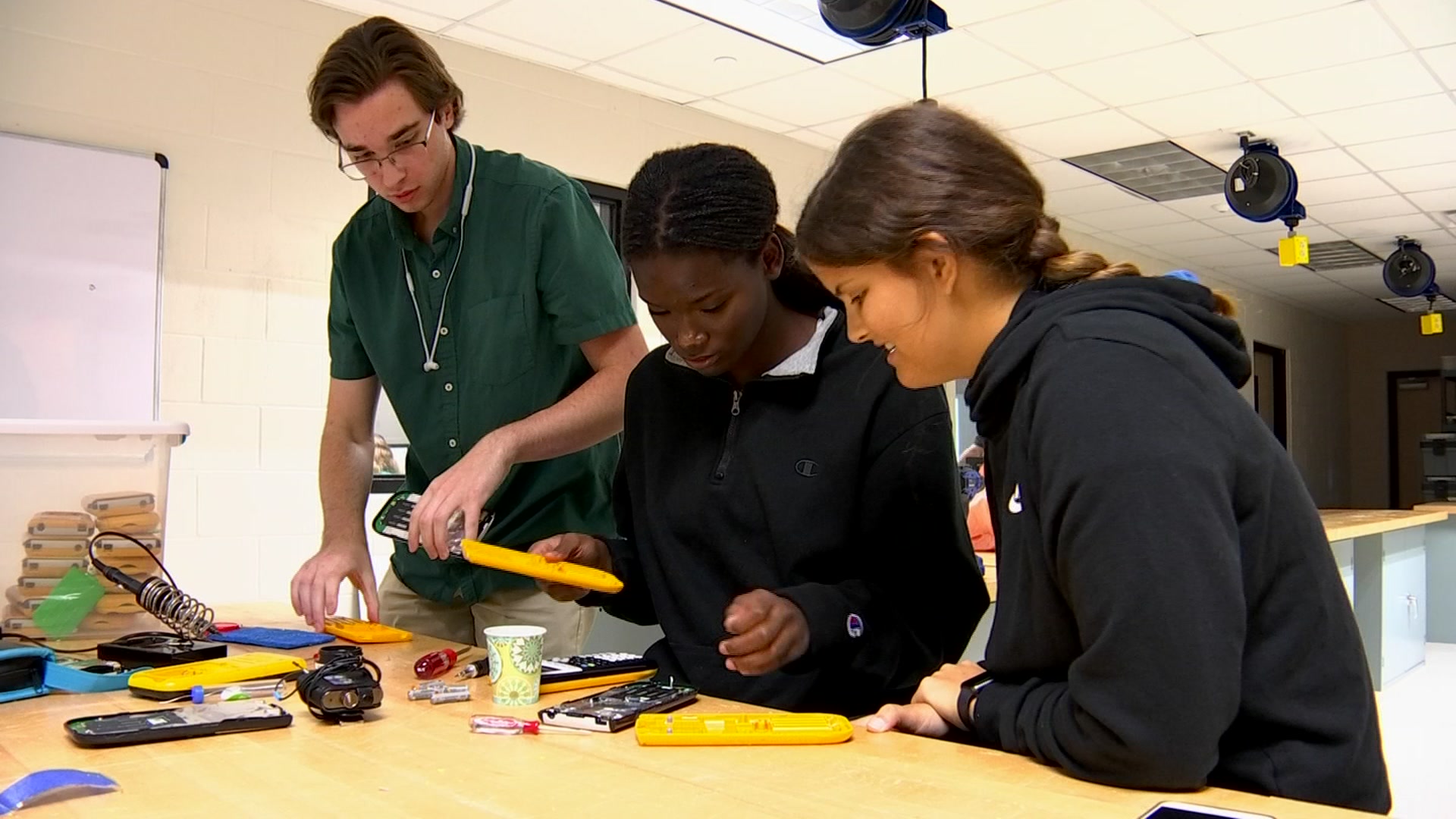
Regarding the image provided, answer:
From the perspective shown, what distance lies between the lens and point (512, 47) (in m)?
4.12

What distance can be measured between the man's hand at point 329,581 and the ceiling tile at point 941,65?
10.4 ft

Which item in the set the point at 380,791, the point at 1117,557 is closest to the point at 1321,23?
the point at 1117,557

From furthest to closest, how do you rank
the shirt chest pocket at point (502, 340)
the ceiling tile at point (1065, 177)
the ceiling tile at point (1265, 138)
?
1. the ceiling tile at point (1065, 177)
2. the ceiling tile at point (1265, 138)
3. the shirt chest pocket at point (502, 340)

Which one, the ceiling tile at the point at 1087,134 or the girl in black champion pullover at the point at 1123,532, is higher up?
the ceiling tile at the point at 1087,134

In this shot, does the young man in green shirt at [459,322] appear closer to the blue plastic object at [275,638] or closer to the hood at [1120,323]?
the blue plastic object at [275,638]

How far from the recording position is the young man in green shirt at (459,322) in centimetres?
152

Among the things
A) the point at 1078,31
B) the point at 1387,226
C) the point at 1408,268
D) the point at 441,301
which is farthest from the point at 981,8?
the point at 1408,268

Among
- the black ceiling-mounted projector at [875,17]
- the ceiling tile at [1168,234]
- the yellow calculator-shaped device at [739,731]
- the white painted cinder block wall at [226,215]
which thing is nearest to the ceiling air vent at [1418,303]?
the ceiling tile at [1168,234]

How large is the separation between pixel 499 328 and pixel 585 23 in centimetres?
262

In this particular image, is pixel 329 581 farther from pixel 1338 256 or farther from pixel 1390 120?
pixel 1338 256

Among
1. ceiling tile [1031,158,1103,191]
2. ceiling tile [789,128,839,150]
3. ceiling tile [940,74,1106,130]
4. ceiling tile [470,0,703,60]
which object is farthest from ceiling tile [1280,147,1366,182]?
ceiling tile [470,0,703,60]

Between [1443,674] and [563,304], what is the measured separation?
5538mm

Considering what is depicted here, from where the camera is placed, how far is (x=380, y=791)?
808 mm

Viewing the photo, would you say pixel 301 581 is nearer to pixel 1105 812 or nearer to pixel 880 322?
pixel 880 322
